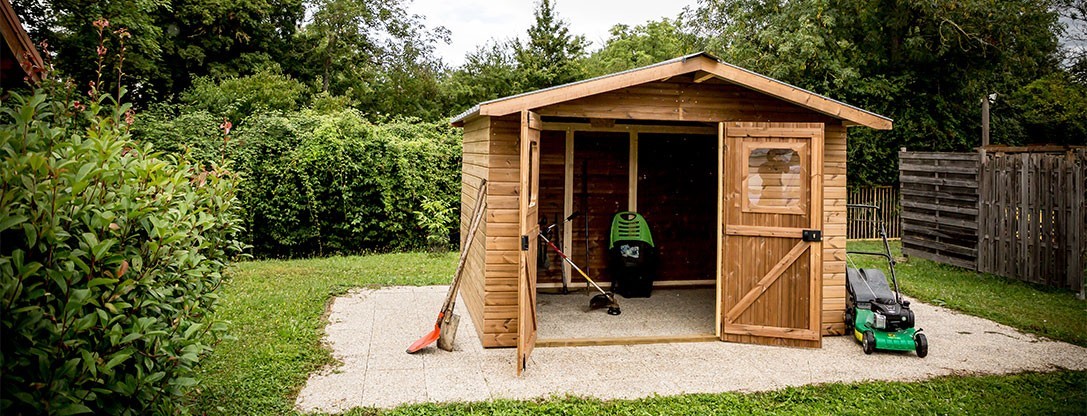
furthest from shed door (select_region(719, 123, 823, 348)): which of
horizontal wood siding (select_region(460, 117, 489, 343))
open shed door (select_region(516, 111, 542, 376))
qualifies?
horizontal wood siding (select_region(460, 117, 489, 343))

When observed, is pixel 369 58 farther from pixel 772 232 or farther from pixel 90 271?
pixel 90 271

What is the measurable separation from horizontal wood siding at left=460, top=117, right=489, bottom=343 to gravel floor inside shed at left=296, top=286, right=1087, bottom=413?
0.36 m

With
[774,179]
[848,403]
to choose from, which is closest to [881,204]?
[774,179]

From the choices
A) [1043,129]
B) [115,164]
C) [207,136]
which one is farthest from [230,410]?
[1043,129]

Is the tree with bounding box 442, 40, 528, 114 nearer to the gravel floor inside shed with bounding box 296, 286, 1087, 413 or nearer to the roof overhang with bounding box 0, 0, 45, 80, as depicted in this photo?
the gravel floor inside shed with bounding box 296, 286, 1087, 413

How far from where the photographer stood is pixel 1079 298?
7754mm

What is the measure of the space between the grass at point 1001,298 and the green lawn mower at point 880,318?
1718 millimetres

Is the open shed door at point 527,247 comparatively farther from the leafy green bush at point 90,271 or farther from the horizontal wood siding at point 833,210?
the horizontal wood siding at point 833,210

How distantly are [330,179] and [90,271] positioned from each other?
359 inches

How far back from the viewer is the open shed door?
A: 5.02 meters

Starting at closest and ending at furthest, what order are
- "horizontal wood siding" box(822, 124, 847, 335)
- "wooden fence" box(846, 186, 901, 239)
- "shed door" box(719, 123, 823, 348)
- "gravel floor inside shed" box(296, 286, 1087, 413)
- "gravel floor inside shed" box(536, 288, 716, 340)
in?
1. "gravel floor inside shed" box(296, 286, 1087, 413)
2. "shed door" box(719, 123, 823, 348)
3. "horizontal wood siding" box(822, 124, 847, 335)
4. "gravel floor inside shed" box(536, 288, 716, 340)
5. "wooden fence" box(846, 186, 901, 239)

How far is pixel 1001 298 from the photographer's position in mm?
8039

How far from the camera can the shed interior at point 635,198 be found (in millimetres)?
8234

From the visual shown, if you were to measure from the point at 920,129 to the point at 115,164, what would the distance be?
668 inches
